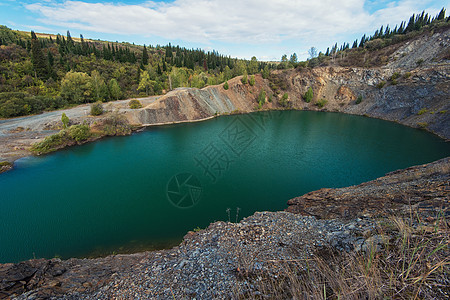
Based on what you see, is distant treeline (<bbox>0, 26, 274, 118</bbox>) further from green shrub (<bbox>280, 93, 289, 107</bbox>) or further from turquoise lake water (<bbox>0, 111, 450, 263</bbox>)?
turquoise lake water (<bbox>0, 111, 450, 263</bbox>)

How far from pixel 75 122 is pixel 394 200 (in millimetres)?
48415

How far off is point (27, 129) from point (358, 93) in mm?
80806

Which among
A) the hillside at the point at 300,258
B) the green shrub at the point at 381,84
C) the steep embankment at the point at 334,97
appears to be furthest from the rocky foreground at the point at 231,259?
the green shrub at the point at 381,84

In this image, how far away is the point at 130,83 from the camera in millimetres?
65562

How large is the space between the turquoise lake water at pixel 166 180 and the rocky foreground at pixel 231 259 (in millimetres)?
4542

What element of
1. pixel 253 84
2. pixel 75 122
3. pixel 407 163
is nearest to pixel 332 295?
pixel 407 163

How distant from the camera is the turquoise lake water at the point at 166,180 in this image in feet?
46.8

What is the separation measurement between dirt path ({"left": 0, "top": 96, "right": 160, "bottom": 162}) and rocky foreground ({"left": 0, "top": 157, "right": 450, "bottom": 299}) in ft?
90.0

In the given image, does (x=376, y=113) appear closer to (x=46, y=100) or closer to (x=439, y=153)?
(x=439, y=153)

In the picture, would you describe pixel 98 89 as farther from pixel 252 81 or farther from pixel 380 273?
pixel 380 273

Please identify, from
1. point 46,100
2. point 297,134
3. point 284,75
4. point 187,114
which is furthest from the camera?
point 284,75

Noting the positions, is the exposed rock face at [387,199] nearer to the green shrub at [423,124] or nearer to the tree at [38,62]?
the green shrub at [423,124]

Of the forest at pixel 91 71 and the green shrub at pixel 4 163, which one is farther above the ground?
the forest at pixel 91 71

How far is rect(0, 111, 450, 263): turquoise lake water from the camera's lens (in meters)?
14.3
